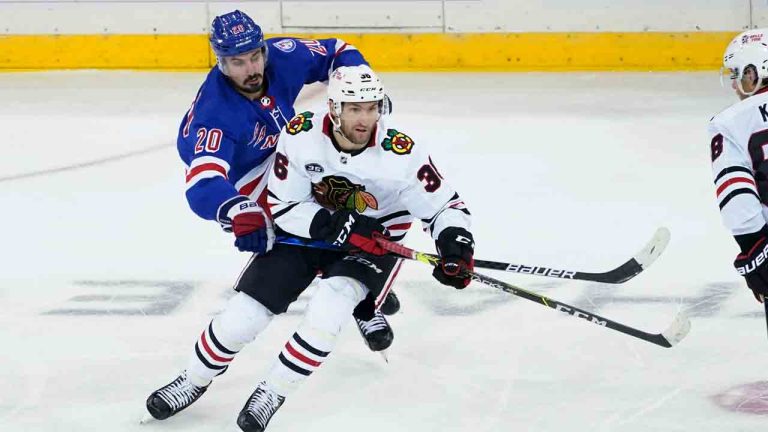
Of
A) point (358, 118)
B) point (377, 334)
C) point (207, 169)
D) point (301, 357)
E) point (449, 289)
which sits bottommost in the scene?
point (449, 289)

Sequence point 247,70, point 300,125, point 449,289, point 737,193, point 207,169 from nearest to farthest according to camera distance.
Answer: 1. point 737,193
2. point 300,125
3. point 207,169
4. point 247,70
5. point 449,289

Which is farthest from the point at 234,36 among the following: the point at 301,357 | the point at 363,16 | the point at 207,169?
the point at 363,16

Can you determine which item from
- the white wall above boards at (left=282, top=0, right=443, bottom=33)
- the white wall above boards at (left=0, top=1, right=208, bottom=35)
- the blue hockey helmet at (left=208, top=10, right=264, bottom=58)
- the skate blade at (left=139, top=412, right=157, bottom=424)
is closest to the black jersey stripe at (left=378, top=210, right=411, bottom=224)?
the blue hockey helmet at (left=208, top=10, right=264, bottom=58)

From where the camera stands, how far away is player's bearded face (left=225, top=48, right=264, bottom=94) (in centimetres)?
340

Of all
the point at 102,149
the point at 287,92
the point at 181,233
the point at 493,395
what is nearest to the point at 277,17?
the point at 102,149

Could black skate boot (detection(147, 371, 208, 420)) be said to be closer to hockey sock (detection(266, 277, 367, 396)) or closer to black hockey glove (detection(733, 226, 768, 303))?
hockey sock (detection(266, 277, 367, 396))

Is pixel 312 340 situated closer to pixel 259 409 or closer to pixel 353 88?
pixel 259 409

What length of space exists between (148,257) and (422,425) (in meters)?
1.74

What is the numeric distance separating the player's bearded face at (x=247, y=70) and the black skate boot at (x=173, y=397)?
801mm

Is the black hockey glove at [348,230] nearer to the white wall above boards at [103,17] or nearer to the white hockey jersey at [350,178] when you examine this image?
the white hockey jersey at [350,178]

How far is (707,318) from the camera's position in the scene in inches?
148

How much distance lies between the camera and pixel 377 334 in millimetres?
3465

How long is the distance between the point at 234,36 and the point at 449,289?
1210 millimetres

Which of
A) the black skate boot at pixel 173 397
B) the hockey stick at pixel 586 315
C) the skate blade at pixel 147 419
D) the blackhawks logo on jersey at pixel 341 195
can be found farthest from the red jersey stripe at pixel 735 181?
the skate blade at pixel 147 419
